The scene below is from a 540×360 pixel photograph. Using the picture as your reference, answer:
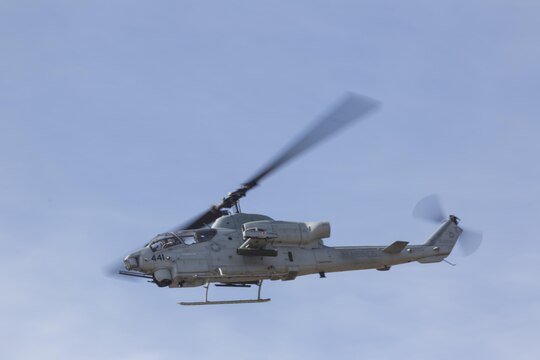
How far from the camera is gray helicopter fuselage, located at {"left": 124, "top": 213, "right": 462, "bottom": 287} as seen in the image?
30844mm

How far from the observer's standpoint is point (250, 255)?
31547 millimetres

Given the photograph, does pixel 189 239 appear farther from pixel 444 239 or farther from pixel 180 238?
pixel 444 239

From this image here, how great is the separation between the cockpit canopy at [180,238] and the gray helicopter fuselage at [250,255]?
30 millimetres

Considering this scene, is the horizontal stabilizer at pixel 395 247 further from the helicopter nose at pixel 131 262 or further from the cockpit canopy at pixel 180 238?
the helicopter nose at pixel 131 262

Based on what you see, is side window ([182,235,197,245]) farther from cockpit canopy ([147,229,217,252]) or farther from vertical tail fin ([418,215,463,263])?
vertical tail fin ([418,215,463,263])

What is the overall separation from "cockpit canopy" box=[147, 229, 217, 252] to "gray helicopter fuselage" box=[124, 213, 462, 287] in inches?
1.2

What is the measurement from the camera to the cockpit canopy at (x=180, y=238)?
31.1 m

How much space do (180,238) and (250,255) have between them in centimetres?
220

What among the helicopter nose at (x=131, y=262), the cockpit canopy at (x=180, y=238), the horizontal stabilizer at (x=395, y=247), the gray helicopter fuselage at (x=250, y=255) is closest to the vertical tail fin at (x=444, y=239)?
the horizontal stabilizer at (x=395, y=247)

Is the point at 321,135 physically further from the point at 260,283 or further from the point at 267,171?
the point at 260,283

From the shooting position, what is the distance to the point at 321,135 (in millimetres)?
30484

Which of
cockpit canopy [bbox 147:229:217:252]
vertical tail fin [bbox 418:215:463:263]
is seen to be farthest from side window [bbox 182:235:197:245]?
vertical tail fin [bbox 418:215:463:263]

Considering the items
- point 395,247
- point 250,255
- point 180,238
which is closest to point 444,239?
point 395,247

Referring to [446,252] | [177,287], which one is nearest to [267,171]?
[177,287]
